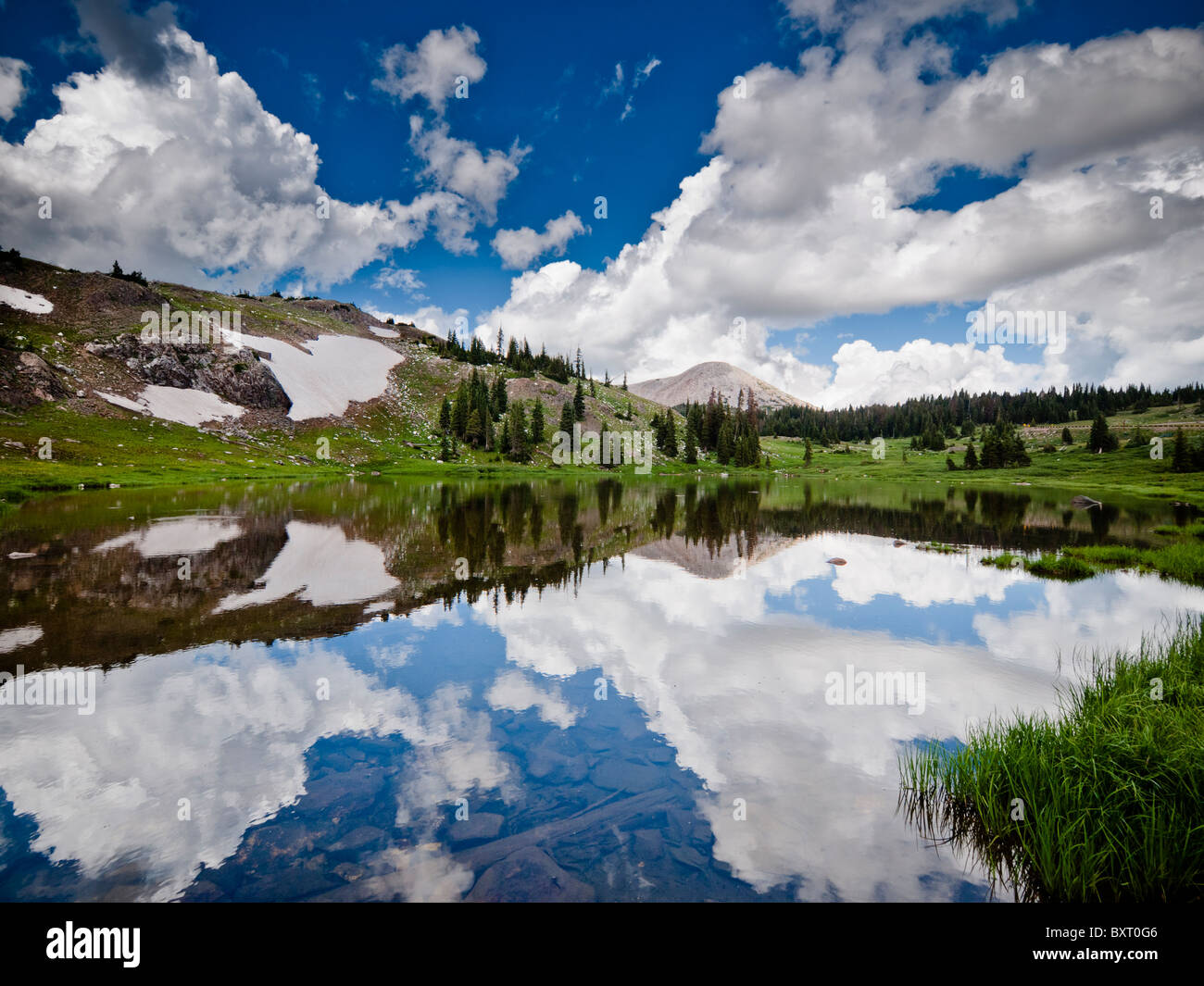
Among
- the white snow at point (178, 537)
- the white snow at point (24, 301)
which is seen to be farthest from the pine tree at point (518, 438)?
the white snow at point (24, 301)

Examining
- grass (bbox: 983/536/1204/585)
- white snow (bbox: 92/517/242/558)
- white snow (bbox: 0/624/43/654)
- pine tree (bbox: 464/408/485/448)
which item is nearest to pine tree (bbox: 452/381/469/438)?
pine tree (bbox: 464/408/485/448)

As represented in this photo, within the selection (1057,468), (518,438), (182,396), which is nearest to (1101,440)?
(1057,468)

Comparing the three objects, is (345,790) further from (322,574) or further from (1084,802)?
(322,574)

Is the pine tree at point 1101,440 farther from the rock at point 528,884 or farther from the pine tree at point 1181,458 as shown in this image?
the rock at point 528,884

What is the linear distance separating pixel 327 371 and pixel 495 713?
15697 centimetres

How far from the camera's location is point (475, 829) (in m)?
7.75

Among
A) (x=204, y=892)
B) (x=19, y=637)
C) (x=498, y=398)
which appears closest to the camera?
(x=204, y=892)

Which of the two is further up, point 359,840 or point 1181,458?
point 1181,458

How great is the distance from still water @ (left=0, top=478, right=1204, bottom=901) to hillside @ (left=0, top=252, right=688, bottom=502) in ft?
161

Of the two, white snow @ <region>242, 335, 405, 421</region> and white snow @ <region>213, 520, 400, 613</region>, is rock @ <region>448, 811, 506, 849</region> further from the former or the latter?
white snow @ <region>242, 335, 405, 421</region>

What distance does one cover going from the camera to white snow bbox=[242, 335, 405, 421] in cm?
12850

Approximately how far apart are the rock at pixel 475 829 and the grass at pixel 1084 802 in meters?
6.29
